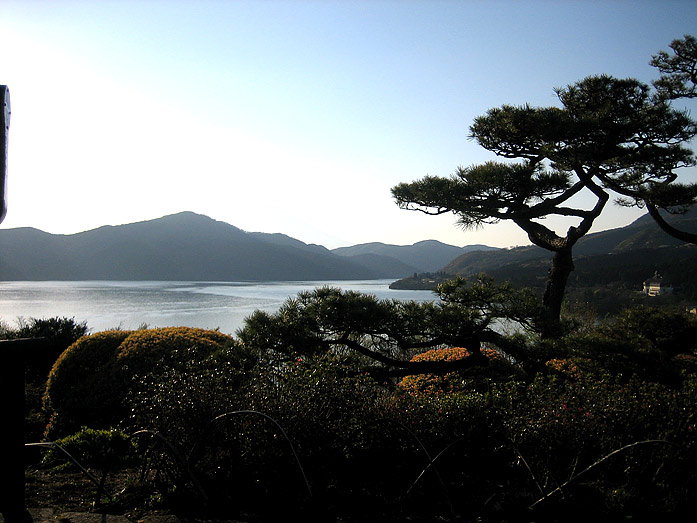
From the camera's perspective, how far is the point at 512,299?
6.21 m

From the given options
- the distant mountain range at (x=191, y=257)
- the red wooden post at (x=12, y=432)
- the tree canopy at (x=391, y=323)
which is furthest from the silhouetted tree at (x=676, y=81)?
the distant mountain range at (x=191, y=257)

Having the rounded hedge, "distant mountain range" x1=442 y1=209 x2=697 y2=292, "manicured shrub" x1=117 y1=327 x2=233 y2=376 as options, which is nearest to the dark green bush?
the rounded hedge

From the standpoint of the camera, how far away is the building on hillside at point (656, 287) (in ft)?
47.0

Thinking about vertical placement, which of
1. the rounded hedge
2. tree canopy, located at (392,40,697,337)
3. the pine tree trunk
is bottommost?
the rounded hedge

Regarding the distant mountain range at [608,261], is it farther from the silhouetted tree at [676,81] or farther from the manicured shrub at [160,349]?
the manicured shrub at [160,349]

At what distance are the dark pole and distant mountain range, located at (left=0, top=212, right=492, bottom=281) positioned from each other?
39.9m

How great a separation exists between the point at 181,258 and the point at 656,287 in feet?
166

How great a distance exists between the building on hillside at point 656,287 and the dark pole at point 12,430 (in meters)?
15.7

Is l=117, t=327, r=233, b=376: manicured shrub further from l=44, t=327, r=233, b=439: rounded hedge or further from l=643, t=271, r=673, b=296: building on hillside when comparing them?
l=643, t=271, r=673, b=296: building on hillside

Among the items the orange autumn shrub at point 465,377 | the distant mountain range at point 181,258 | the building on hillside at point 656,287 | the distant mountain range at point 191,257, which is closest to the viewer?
the orange autumn shrub at point 465,377

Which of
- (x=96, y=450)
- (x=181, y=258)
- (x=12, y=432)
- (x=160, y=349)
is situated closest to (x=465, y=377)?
(x=160, y=349)

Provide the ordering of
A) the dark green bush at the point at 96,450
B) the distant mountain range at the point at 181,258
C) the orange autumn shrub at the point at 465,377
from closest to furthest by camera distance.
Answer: the dark green bush at the point at 96,450
the orange autumn shrub at the point at 465,377
the distant mountain range at the point at 181,258

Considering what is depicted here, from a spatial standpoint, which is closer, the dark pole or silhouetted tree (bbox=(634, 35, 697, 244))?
the dark pole

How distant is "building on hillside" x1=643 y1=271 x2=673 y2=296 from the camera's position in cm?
1432
